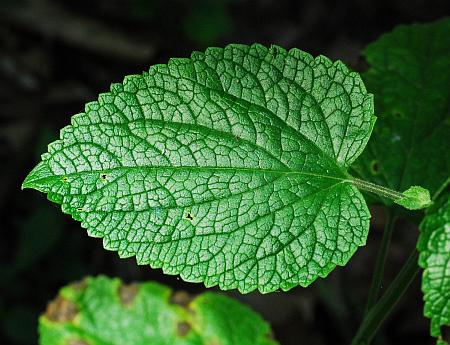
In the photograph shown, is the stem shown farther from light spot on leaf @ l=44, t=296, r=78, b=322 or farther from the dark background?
the dark background

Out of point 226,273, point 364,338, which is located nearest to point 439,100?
point 364,338

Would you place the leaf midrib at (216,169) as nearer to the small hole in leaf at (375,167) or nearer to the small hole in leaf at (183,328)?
the small hole in leaf at (375,167)

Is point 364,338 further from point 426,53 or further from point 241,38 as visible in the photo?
point 241,38

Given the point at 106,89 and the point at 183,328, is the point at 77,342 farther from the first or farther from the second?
the point at 106,89

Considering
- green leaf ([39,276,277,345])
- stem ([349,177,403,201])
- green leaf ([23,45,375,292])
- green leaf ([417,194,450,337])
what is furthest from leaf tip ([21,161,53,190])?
green leaf ([39,276,277,345])

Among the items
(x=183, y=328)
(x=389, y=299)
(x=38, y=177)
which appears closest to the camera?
(x=38, y=177)

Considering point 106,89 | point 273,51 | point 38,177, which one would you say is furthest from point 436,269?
point 106,89

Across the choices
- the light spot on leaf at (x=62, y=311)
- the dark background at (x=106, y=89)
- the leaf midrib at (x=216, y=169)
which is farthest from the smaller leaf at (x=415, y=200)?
the dark background at (x=106, y=89)
